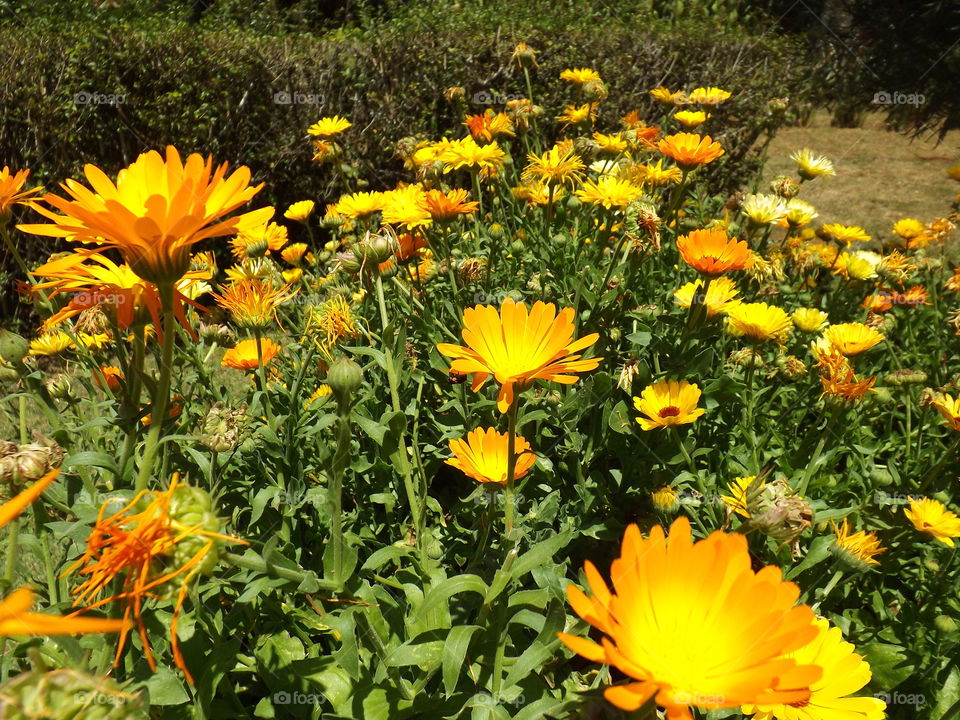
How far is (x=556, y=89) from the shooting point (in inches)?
232

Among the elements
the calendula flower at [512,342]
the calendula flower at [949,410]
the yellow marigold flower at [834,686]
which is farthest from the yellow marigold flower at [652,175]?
the yellow marigold flower at [834,686]

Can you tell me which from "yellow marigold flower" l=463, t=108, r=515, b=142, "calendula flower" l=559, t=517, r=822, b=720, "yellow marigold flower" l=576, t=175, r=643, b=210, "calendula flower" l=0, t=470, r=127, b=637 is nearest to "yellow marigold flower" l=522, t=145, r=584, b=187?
"yellow marigold flower" l=576, t=175, r=643, b=210

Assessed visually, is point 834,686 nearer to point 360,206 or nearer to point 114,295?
point 114,295

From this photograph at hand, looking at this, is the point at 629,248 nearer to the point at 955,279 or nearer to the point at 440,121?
the point at 955,279

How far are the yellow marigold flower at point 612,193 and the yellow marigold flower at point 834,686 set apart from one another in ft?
5.03

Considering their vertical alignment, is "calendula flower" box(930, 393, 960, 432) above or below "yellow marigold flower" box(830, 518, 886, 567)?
above

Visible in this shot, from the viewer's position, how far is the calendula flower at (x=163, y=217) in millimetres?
835

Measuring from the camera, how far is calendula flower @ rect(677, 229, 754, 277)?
1764mm

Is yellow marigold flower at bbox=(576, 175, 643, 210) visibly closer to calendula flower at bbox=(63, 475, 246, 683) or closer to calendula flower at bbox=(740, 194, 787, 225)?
calendula flower at bbox=(740, 194, 787, 225)

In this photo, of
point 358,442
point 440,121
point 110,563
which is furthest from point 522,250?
point 440,121

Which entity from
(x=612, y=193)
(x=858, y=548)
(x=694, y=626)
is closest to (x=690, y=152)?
(x=612, y=193)

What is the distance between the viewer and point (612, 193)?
7.53ft

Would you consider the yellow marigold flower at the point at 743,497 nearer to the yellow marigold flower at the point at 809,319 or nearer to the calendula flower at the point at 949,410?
the calendula flower at the point at 949,410

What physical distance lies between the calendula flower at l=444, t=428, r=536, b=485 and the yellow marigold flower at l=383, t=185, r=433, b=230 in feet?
3.21
